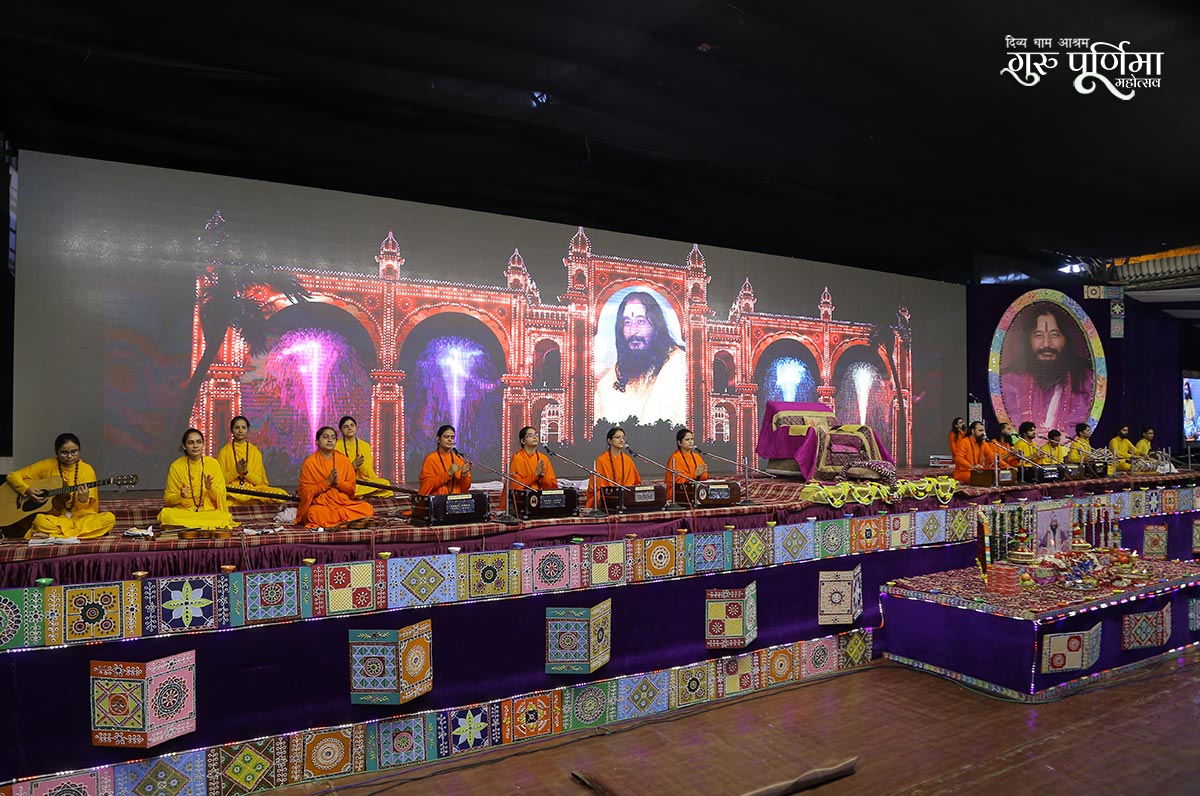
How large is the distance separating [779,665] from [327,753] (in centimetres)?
268

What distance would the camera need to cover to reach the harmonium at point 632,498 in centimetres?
441

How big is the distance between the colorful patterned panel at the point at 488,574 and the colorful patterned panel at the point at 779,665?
1.69 meters

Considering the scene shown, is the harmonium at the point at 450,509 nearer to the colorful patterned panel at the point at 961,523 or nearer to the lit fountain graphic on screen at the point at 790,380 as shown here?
the colorful patterned panel at the point at 961,523

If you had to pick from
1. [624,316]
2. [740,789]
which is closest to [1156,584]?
[740,789]

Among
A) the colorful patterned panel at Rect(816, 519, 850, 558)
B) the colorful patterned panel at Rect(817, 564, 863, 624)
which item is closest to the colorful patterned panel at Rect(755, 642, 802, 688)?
the colorful patterned panel at Rect(817, 564, 863, 624)

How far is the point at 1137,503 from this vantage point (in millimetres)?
7016

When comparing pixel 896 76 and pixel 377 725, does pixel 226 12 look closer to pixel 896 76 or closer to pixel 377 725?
pixel 377 725

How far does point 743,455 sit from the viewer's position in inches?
346

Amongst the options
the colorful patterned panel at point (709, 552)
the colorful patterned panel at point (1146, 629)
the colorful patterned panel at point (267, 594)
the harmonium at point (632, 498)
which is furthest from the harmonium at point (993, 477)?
the colorful patterned panel at point (267, 594)

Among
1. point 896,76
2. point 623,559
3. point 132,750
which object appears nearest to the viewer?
point 132,750

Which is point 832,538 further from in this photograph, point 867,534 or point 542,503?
point 542,503

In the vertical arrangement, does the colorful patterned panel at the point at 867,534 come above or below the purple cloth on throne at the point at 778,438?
below

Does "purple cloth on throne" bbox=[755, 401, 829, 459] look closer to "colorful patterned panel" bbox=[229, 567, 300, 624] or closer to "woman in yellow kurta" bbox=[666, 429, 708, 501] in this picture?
"woman in yellow kurta" bbox=[666, 429, 708, 501]

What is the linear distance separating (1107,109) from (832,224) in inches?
132
